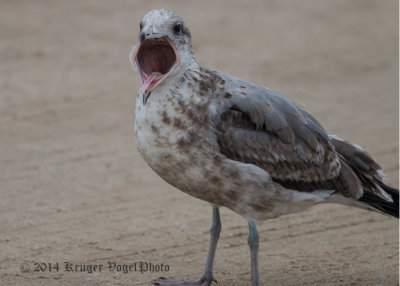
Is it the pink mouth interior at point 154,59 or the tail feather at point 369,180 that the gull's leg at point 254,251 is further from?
the pink mouth interior at point 154,59

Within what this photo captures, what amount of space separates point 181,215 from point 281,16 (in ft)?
22.0

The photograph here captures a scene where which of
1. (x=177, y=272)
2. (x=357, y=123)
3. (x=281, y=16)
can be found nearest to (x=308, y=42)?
(x=281, y=16)

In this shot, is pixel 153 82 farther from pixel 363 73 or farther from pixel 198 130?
pixel 363 73

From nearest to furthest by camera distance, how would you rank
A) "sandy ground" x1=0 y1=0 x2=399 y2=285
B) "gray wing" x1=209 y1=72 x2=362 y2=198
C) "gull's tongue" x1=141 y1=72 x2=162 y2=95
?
"gull's tongue" x1=141 y1=72 x2=162 y2=95 < "gray wing" x1=209 y1=72 x2=362 y2=198 < "sandy ground" x1=0 y1=0 x2=399 y2=285

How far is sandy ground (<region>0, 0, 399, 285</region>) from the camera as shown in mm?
5828

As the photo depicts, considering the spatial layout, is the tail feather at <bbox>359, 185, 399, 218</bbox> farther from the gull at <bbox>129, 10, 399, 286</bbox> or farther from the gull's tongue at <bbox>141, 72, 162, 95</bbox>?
the gull's tongue at <bbox>141, 72, 162, 95</bbox>

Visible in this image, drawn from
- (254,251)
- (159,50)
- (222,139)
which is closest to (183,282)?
(254,251)

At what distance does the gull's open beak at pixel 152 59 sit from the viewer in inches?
183

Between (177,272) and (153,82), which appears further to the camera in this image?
(177,272)

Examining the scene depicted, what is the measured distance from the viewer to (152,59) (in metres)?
4.89

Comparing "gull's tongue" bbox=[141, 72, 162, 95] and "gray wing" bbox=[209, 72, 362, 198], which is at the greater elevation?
"gull's tongue" bbox=[141, 72, 162, 95]

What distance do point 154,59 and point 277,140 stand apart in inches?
39.8

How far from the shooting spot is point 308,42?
38.5ft

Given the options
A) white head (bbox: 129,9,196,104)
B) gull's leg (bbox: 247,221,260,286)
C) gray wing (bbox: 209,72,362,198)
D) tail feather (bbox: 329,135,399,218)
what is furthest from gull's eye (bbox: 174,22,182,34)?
tail feather (bbox: 329,135,399,218)
